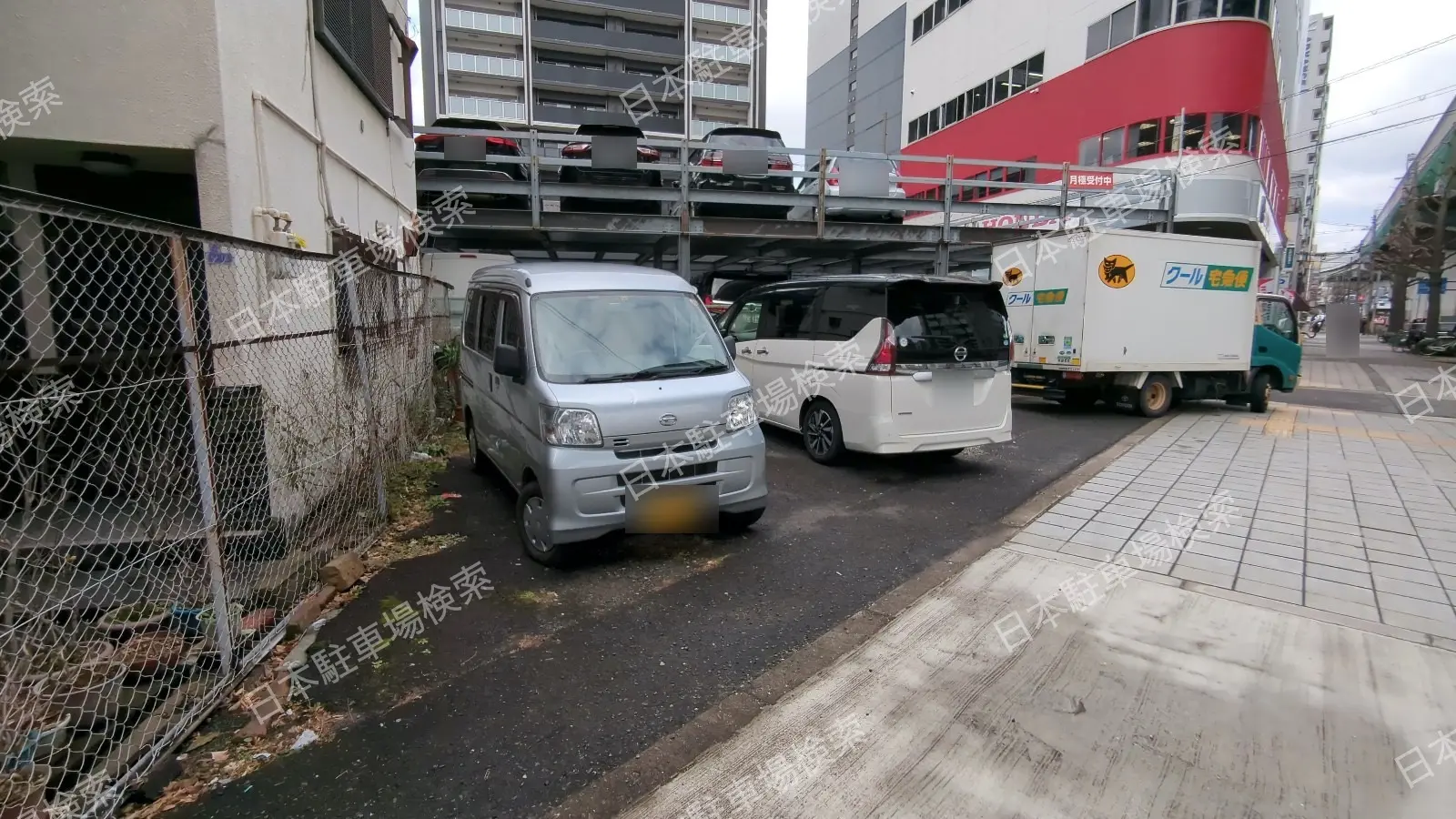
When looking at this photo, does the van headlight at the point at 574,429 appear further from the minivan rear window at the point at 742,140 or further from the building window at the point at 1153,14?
the building window at the point at 1153,14

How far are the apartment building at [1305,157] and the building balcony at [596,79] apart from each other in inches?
1345

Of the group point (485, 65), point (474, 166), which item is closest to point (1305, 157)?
point (485, 65)

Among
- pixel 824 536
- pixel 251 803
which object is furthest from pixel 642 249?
pixel 251 803

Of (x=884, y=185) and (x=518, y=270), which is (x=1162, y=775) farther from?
(x=884, y=185)

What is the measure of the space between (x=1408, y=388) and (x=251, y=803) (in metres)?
20.8

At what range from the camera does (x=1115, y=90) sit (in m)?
21.2

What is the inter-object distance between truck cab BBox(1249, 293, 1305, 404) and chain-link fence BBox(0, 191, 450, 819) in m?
12.8

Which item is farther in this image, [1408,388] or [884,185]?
[1408,388]

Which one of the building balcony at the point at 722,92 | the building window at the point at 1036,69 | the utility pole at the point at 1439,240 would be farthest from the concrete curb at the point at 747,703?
the building balcony at the point at 722,92

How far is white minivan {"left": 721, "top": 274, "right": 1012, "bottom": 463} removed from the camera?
6.31 m

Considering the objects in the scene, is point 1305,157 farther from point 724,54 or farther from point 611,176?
point 611,176

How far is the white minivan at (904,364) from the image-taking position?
6.31 meters

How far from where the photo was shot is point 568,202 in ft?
33.4

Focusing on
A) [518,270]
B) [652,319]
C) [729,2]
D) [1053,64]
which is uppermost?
[729,2]
